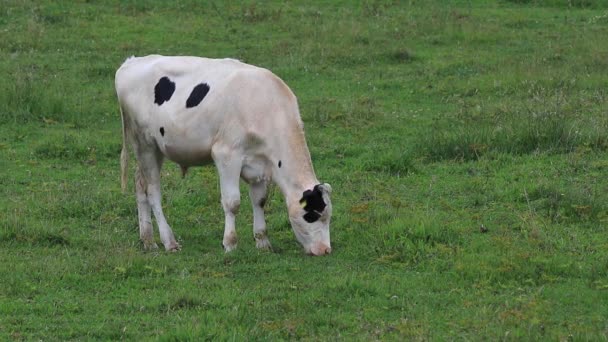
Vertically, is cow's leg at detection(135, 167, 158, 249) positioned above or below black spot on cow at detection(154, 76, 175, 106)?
below

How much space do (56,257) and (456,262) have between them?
3.57 m

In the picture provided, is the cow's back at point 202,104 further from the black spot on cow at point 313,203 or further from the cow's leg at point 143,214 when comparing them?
the black spot on cow at point 313,203

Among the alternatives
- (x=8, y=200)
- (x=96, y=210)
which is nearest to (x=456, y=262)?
(x=96, y=210)

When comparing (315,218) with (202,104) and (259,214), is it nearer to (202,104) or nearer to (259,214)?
(259,214)

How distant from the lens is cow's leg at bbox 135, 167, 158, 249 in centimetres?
1180

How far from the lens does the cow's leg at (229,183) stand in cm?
1120

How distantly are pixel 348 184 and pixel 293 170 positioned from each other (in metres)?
2.63

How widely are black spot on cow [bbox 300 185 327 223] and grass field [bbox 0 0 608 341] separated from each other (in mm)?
409

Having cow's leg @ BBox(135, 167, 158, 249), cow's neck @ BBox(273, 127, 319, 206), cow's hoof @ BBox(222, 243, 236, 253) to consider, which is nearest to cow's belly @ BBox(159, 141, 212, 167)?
cow's leg @ BBox(135, 167, 158, 249)

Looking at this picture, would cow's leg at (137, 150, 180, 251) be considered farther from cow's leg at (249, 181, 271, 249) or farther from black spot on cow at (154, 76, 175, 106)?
cow's leg at (249, 181, 271, 249)

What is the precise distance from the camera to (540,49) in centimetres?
2091

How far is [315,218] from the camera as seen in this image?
1105cm

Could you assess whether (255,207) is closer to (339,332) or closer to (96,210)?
(96,210)

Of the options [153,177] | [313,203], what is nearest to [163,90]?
[153,177]
